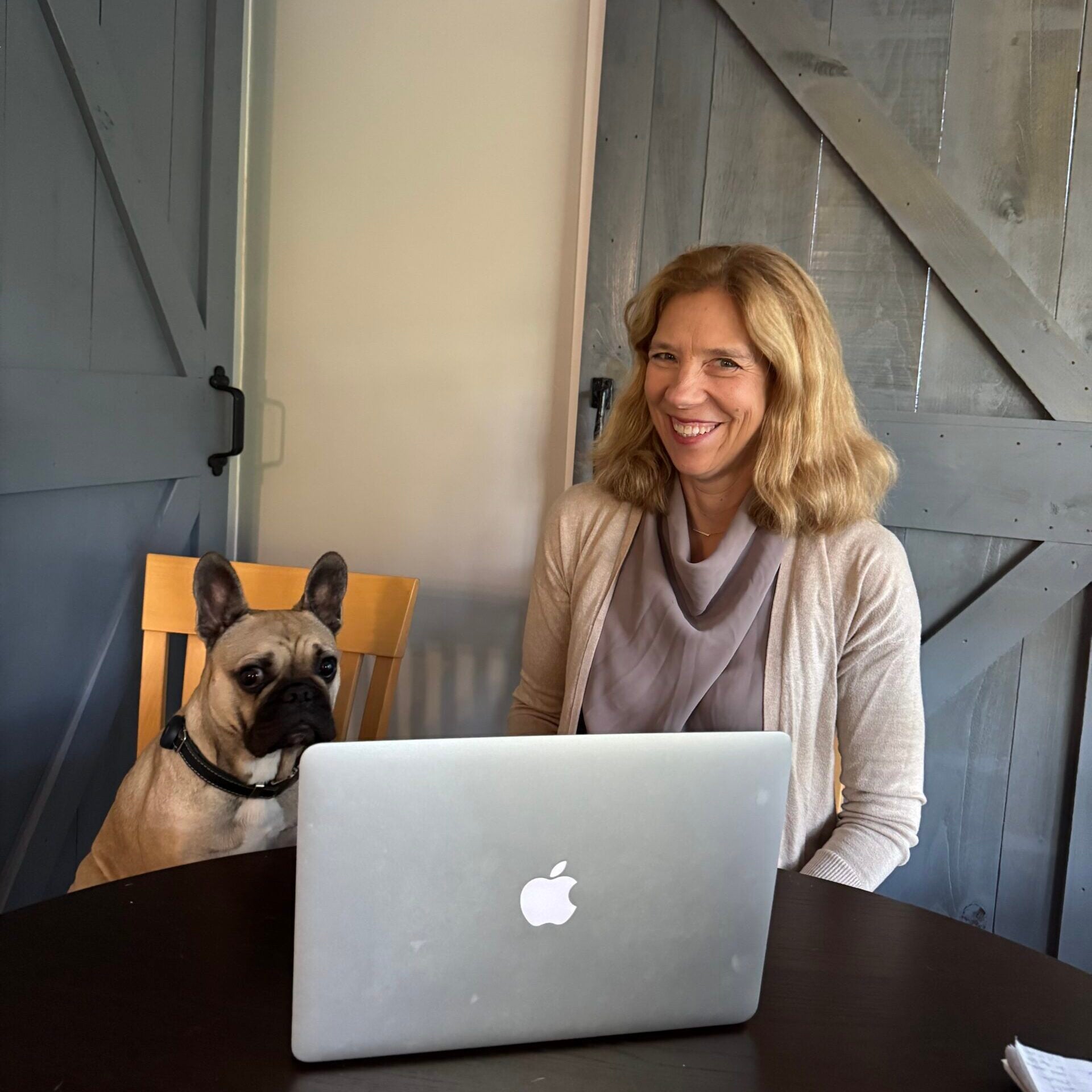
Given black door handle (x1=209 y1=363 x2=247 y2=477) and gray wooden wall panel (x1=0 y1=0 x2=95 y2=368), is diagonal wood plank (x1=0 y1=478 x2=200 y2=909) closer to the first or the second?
black door handle (x1=209 y1=363 x2=247 y2=477)

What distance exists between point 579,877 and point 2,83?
168 centimetres

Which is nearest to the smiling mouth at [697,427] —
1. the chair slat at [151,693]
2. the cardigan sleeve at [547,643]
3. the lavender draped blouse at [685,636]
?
the lavender draped blouse at [685,636]

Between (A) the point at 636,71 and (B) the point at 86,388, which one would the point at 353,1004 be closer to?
(B) the point at 86,388

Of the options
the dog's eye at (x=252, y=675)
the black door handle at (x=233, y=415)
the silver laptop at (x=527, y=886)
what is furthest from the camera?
the black door handle at (x=233, y=415)

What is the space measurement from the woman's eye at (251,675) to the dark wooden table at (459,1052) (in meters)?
0.50

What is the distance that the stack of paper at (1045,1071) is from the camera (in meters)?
0.73

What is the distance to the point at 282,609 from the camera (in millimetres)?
1746

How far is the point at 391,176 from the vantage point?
2.34 m

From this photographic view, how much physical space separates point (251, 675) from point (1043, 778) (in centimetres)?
159

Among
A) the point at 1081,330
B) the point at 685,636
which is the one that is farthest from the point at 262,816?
the point at 1081,330

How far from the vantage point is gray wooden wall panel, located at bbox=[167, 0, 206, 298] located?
219 centimetres

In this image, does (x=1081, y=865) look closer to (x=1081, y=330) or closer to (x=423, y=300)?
(x=1081, y=330)

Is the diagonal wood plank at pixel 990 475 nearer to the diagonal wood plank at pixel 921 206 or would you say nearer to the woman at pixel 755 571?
the diagonal wood plank at pixel 921 206

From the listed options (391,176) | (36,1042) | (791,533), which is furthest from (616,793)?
(391,176)
